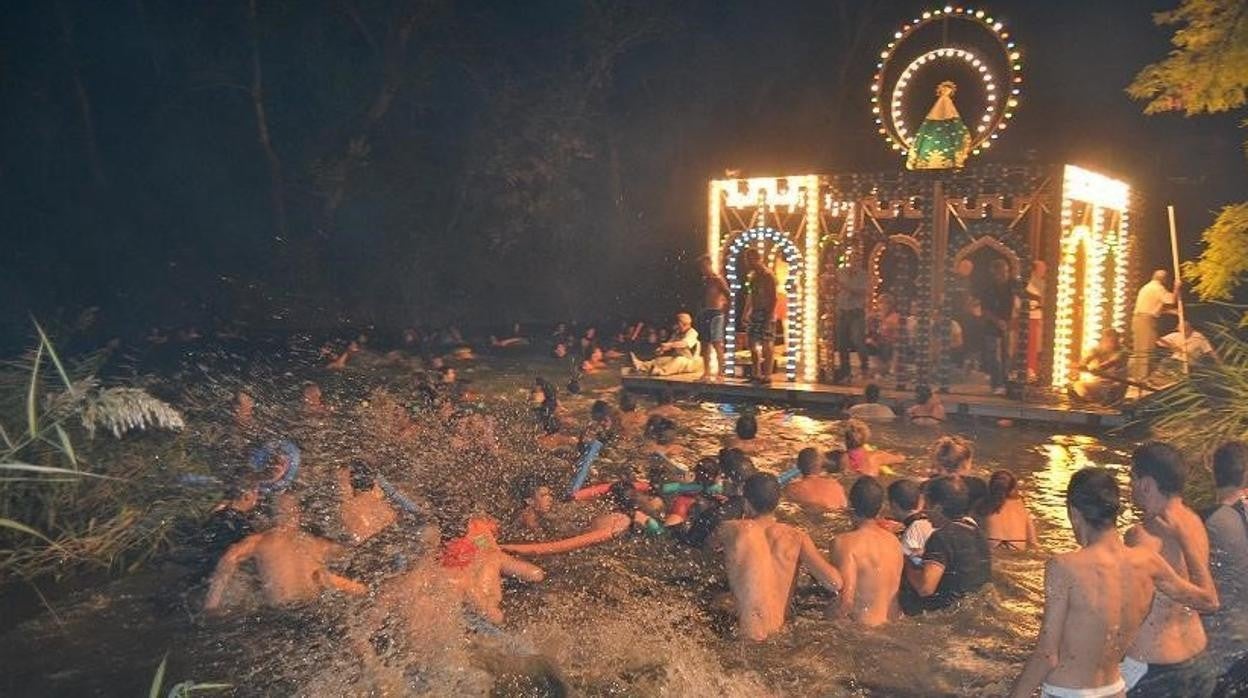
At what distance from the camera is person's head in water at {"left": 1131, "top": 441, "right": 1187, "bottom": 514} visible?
14.9ft

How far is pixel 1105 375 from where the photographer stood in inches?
518

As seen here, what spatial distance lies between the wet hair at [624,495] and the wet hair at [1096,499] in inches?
186

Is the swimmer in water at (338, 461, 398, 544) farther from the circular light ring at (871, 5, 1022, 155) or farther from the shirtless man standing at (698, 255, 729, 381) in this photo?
the circular light ring at (871, 5, 1022, 155)

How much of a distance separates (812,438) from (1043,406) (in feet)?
11.9

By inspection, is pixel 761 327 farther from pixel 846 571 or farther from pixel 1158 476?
pixel 1158 476

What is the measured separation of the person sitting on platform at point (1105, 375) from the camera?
13.1m

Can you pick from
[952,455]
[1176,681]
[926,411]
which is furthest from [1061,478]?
[1176,681]

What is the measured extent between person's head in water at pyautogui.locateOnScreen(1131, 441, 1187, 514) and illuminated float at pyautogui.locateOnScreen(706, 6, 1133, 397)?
9.74 meters

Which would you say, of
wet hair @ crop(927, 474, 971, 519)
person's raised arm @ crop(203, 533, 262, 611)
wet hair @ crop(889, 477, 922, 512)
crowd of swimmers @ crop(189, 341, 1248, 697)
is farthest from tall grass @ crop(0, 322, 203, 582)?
wet hair @ crop(927, 474, 971, 519)

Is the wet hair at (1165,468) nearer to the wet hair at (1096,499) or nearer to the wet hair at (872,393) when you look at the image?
the wet hair at (1096,499)

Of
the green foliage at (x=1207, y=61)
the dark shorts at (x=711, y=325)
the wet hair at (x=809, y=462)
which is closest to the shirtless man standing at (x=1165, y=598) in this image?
the wet hair at (x=809, y=462)

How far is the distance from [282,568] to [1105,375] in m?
11.4

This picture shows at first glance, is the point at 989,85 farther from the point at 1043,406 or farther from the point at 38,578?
the point at 38,578

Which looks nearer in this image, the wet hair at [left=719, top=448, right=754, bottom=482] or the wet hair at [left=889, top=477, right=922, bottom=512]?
the wet hair at [left=889, top=477, right=922, bottom=512]
